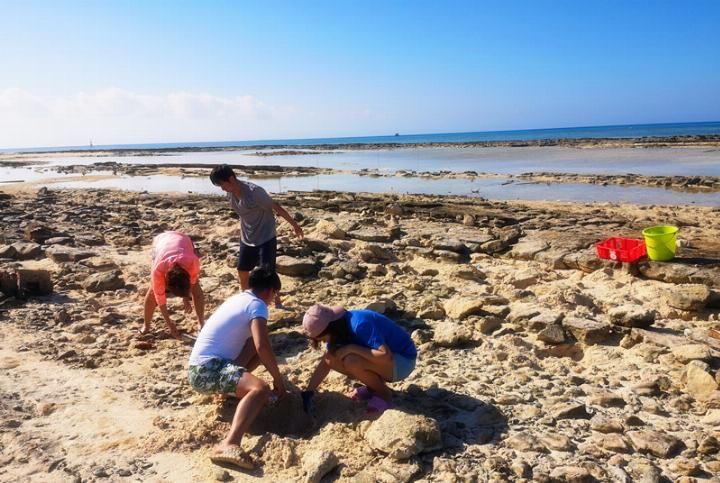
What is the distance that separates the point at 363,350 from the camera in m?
3.79

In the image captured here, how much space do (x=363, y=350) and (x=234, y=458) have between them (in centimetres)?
109

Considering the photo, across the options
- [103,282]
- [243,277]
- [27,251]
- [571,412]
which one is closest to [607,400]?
[571,412]

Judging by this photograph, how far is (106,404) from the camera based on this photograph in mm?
4188

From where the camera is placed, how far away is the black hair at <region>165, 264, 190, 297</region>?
517cm

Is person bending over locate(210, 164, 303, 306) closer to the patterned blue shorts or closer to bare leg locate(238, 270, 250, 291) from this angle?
bare leg locate(238, 270, 250, 291)

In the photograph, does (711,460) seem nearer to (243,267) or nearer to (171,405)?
(171,405)

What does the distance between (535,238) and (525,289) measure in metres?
2.66

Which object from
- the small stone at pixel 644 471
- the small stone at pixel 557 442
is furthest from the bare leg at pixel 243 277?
the small stone at pixel 644 471

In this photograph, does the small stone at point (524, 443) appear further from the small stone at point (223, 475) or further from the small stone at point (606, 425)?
the small stone at point (223, 475)

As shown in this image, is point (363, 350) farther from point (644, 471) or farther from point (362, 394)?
point (644, 471)

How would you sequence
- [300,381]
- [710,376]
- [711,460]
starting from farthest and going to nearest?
[300,381] < [710,376] < [711,460]

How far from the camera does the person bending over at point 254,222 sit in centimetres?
595

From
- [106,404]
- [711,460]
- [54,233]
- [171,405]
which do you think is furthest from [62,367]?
[54,233]

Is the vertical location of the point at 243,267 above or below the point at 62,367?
above
